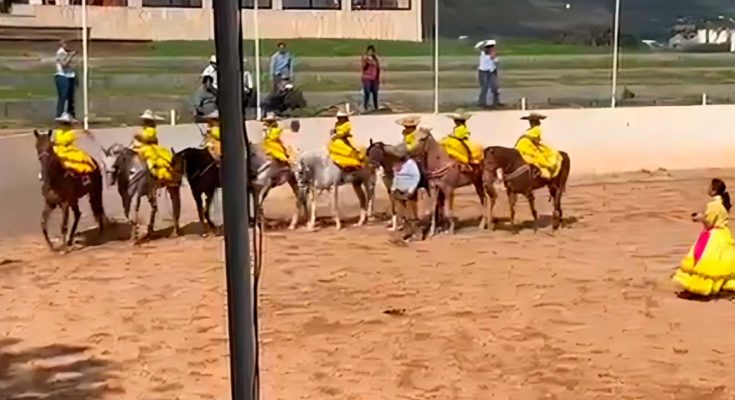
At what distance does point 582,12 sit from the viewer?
2705 cm

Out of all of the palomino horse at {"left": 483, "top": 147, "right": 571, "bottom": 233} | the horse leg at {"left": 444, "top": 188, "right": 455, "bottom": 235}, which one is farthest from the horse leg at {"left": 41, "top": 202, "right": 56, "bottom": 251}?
the palomino horse at {"left": 483, "top": 147, "right": 571, "bottom": 233}

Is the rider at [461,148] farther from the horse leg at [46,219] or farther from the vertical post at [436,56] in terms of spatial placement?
the vertical post at [436,56]

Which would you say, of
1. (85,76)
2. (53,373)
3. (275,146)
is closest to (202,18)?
(85,76)

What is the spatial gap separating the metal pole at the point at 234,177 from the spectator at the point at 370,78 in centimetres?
1854

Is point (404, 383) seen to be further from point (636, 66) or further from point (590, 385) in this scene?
point (636, 66)

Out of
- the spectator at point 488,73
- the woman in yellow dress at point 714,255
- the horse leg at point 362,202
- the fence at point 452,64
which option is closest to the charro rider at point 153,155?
the horse leg at point 362,202

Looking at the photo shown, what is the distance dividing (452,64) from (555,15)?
5809 mm

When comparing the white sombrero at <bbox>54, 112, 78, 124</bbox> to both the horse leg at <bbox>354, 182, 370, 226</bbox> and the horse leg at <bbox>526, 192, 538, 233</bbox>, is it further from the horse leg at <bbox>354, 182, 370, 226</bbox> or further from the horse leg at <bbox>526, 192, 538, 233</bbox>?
the horse leg at <bbox>526, 192, 538, 233</bbox>

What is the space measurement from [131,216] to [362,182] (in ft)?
9.23

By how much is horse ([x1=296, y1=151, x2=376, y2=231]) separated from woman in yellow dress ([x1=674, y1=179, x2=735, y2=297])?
5176mm

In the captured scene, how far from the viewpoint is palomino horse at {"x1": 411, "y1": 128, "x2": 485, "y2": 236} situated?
13.8 metres

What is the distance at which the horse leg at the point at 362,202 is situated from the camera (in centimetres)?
1481

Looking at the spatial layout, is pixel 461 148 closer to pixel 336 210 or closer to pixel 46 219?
pixel 336 210

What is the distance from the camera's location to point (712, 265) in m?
10.2
